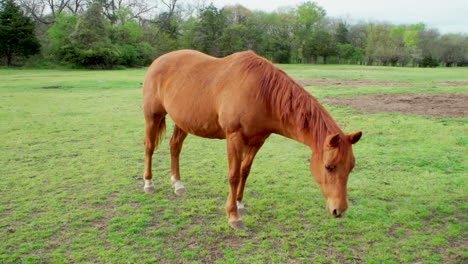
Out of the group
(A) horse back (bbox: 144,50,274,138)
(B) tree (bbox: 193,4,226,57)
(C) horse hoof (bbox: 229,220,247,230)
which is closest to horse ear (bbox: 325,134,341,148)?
(A) horse back (bbox: 144,50,274,138)

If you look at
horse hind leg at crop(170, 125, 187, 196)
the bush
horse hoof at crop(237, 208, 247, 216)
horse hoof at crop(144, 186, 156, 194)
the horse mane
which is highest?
the bush

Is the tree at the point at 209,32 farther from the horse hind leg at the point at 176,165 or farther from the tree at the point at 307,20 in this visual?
the horse hind leg at the point at 176,165

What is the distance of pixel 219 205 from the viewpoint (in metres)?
3.92

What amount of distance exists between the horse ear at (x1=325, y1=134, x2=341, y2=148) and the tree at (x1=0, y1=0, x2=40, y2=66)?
1612 inches

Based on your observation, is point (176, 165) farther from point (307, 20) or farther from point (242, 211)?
point (307, 20)

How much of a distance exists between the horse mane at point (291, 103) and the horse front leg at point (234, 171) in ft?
1.55

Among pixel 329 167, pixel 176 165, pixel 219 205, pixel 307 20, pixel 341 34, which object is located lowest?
pixel 219 205

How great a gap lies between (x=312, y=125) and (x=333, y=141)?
36 cm

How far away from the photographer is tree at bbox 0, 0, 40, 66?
34.2 metres

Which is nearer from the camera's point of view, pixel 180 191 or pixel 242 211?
pixel 242 211

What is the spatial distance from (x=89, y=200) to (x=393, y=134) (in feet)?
20.5

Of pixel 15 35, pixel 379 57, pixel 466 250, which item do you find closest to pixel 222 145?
pixel 466 250

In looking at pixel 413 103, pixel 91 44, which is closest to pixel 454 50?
pixel 413 103

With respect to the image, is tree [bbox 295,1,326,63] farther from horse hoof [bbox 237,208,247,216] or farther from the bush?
horse hoof [bbox 237,208,247,216]
